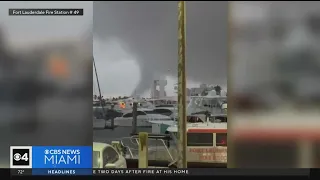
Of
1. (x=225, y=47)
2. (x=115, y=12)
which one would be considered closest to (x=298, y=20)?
(x=225, y=47)

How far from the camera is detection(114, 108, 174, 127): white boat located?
3.36 feet

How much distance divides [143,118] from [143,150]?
0.11 m

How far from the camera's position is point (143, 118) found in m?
1.03

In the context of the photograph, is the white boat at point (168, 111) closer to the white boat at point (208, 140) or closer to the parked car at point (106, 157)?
the white boat at point (208, 140)

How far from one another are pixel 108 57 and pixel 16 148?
1.44 ft

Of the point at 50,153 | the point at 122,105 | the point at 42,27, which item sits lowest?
the point at 50,153

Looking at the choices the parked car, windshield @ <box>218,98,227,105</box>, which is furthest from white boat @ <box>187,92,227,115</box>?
the parked car

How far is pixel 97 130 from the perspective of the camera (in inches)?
40.5

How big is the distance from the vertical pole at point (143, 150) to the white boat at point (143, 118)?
37mm

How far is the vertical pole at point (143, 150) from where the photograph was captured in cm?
103

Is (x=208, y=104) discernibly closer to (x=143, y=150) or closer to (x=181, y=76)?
(x=181, y=76)

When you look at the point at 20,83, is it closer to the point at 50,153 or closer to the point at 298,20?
the point at 50,153

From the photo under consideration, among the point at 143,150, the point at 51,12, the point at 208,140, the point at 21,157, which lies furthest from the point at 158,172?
the point at 51,12

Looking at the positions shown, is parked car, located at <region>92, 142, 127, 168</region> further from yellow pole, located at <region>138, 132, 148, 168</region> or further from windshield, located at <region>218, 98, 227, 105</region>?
windshield, located at <region>218, 98, 227, 105</region>
